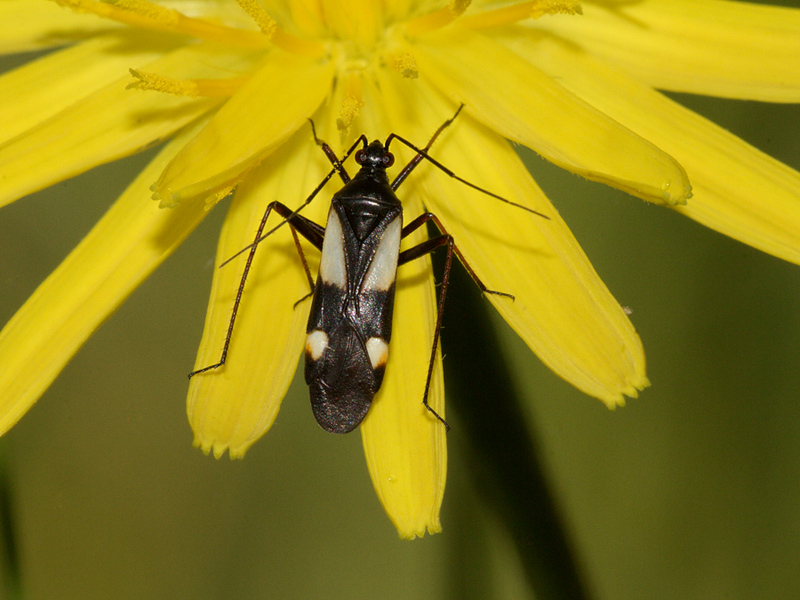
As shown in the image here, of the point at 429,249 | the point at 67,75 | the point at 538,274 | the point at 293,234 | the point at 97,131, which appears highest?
the point at 67,75

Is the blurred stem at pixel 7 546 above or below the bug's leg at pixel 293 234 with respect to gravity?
below

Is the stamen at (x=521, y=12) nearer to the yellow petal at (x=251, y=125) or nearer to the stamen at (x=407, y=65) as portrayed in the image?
the stamen at (x=407, y=65)

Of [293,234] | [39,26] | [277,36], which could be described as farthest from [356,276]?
[39,26]

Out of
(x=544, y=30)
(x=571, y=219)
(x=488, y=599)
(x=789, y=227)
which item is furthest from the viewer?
(x=571, y=219)

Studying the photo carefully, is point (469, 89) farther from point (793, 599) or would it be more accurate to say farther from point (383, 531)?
point (793, 599)

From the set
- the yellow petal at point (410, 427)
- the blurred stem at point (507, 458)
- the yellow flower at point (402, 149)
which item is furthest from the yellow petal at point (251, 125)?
the blurred stem at point (507, 458)

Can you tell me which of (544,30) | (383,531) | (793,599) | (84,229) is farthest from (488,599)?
(84,229)

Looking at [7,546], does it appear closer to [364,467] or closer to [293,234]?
[364,467]
